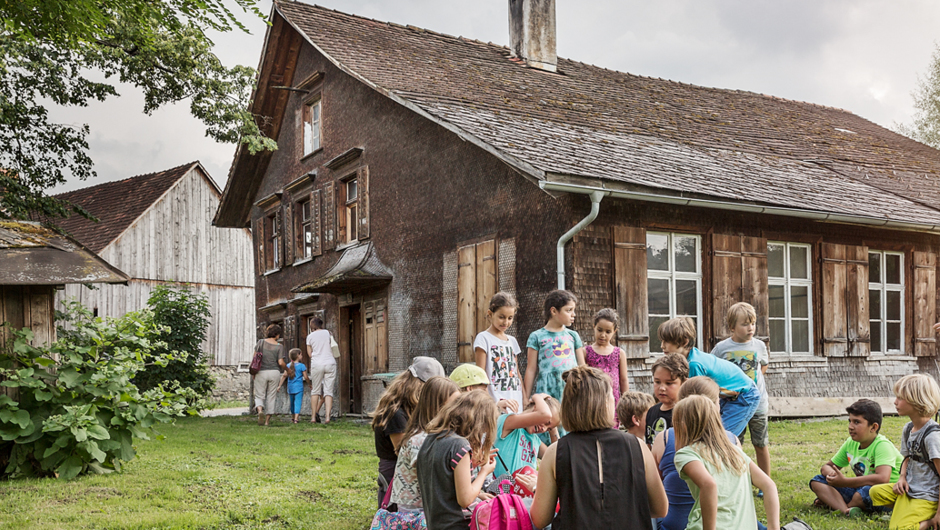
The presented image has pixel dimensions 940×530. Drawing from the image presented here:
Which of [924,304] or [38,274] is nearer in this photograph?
[38,274]

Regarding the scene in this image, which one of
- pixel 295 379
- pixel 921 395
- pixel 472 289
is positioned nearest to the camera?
pixel 921 395

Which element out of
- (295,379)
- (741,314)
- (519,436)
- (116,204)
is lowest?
(295,379)

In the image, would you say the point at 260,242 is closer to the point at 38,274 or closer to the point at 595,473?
the point at 38,274

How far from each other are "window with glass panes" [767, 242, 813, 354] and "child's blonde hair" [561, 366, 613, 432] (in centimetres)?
957

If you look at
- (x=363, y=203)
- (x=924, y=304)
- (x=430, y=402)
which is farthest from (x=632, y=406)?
(x=363, y=203)

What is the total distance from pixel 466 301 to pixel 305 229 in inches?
273

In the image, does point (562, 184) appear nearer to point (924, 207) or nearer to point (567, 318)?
point (567, 318)

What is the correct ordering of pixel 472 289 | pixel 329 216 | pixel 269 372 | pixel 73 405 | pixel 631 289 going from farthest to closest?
pixel 329 216, pixel 269 372, pixel 472 289, pixel 631 289, pixel 73 405

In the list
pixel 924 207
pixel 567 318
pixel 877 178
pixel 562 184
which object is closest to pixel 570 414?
pixel 567 318

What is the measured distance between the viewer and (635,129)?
1392 centimetres

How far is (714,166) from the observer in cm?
1239

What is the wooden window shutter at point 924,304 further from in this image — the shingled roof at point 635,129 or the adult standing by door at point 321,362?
the adult standing by door at point 321,362

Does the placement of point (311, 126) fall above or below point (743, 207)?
above

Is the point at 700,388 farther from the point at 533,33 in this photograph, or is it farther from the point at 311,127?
the point at 311,127
